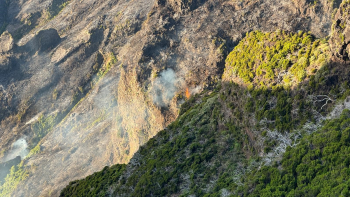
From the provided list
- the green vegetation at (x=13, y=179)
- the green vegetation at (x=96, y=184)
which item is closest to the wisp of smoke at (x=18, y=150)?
the green vegetation at (x=13, y=179)

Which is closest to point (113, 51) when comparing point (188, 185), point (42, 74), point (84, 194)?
point (42, 74)

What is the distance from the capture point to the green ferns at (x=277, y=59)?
33.1 metres

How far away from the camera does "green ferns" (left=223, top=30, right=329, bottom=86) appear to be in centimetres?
3309

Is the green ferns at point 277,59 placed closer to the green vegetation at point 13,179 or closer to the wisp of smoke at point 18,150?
the green vegetation at point 13,179

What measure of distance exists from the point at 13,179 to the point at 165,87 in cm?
4647

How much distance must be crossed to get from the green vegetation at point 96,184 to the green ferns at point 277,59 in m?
15.1

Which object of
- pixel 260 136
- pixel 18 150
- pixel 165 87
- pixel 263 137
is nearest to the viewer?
pixel 263 137

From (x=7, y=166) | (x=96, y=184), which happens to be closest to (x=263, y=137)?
(x=96, y=184)

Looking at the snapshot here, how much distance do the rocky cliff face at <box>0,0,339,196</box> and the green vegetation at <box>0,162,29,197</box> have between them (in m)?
1.75

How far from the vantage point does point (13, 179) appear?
103 meters

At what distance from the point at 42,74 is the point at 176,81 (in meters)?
→ 63.7

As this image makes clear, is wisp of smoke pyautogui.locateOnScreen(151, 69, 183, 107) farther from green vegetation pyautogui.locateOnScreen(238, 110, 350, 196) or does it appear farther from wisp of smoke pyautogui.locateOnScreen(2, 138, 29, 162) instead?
green vegetation pyautogui.locateOnScreen(238, 110, 350, 196)

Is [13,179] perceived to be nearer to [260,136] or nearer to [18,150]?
[18,150]

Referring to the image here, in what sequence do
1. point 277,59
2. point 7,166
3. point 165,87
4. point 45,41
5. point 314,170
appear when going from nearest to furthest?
1. point 314,170
2. point 277,59
3. point 165,87
4. point 7,166
5. point 45,41
